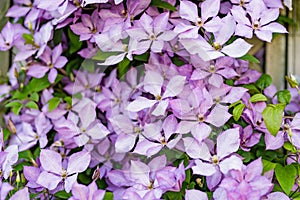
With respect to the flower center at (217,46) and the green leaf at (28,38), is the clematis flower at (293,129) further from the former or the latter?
the green leaf at (28,38)

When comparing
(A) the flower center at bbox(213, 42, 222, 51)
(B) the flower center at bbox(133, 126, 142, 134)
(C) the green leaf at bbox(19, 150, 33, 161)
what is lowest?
(C) the green leaf at bbox(19, 150, 33, 161)

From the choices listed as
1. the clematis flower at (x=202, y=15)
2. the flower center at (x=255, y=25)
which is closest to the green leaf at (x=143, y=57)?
the clematis flower at (x=202, y=15)

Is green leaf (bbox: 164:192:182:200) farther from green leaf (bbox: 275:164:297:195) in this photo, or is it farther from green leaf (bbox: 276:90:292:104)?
green leaf (bbox: 276:90:292:104)

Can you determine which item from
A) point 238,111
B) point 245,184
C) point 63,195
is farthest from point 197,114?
Result: point 63,195

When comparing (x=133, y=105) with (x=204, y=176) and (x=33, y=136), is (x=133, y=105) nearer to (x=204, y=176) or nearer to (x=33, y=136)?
(x=204, y=176)

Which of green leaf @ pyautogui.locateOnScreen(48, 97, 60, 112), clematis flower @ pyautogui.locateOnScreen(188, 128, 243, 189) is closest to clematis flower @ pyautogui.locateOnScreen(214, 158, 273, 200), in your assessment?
clematis flower @ pyautogui.locateOnScreen(188, 128, 243, 189)

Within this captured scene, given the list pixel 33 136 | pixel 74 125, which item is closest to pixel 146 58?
pixel 74 125

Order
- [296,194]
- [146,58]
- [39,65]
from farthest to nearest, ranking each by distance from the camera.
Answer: [39,65] → [146,58] → [296,194]
